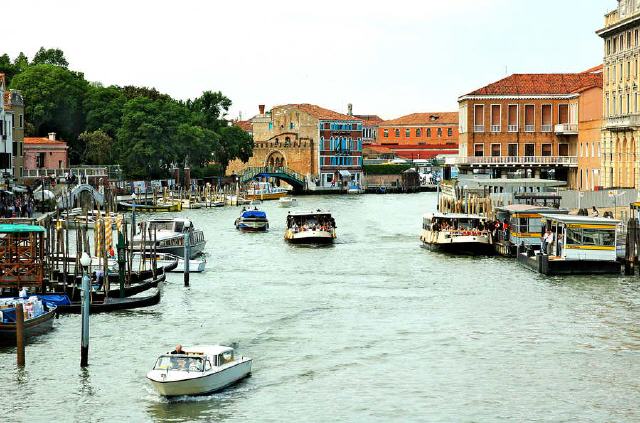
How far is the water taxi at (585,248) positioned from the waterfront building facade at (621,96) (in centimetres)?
2572

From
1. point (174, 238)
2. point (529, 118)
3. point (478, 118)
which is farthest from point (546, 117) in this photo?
point (174, 238)

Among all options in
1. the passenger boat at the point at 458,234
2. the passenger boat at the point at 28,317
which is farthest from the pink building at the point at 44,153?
the passenger boat at the point at 28,317

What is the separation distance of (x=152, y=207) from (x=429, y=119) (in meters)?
77.5

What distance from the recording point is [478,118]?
9156 centimetres

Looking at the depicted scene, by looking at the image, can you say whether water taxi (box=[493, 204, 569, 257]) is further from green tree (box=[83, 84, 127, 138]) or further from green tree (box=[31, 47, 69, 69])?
green tree (box=[31, 47, 69, 69])

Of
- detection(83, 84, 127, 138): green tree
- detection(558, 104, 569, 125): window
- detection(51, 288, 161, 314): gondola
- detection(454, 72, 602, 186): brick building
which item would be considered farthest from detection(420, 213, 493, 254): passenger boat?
detection(83, 84, 127, 138): green tree

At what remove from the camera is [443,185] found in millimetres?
88812

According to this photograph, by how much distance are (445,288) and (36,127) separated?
63369mm

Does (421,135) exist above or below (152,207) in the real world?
above

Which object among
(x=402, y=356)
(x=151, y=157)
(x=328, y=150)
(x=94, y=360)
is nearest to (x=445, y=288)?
(x=402, y=356)

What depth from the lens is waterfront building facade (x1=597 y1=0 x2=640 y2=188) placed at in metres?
70.4

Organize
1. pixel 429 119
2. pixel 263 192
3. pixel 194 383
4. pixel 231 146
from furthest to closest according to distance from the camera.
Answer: pixel 429 119 → pixel 231 146 → pixel 263 192 → pixel 194 383

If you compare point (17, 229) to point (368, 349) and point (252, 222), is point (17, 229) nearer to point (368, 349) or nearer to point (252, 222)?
point (368, 349)

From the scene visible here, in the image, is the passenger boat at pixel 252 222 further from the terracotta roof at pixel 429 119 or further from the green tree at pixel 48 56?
the terracotta roof at pixel 429 119
